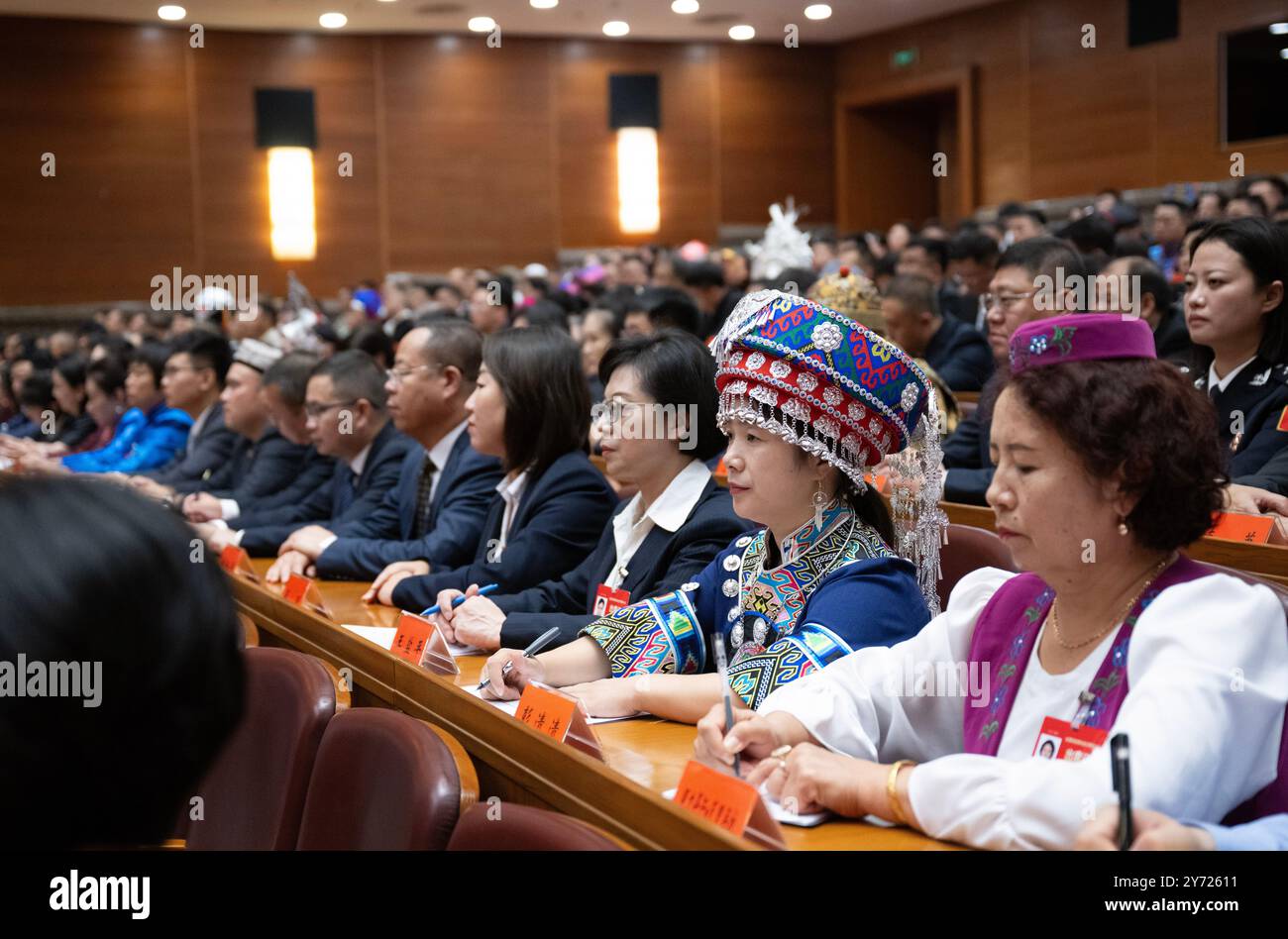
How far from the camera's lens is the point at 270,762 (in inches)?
83.0

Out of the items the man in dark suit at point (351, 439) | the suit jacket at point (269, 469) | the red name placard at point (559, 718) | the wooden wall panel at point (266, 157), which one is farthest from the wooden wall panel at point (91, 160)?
the red name placard at point (559, 718)

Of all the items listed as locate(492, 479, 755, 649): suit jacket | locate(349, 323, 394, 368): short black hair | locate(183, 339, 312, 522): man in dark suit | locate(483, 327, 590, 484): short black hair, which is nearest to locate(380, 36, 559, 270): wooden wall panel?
locate(349, 323, 394, 368): short black hair

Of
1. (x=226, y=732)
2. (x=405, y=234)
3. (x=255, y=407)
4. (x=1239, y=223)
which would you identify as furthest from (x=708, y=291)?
(x=226, y=732)

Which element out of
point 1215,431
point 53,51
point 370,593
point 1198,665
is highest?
point 53,51

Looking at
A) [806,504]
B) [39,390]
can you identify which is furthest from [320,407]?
[39,390]

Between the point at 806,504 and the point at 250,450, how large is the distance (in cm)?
371

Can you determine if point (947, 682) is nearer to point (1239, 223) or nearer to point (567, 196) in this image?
point (1239, 223)

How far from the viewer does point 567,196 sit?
14570 millimetres

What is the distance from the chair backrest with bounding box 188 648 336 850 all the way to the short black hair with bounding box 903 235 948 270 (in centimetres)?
694

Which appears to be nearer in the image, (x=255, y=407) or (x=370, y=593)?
(x=370, y=593)

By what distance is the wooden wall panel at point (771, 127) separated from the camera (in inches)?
589

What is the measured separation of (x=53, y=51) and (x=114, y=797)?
1382 cm

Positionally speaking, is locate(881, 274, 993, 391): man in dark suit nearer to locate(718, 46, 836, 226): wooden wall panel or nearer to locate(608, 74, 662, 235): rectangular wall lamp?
locate(608, 74, 662, 235): rectangular wall lamp

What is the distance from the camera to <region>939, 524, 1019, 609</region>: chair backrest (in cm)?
254
